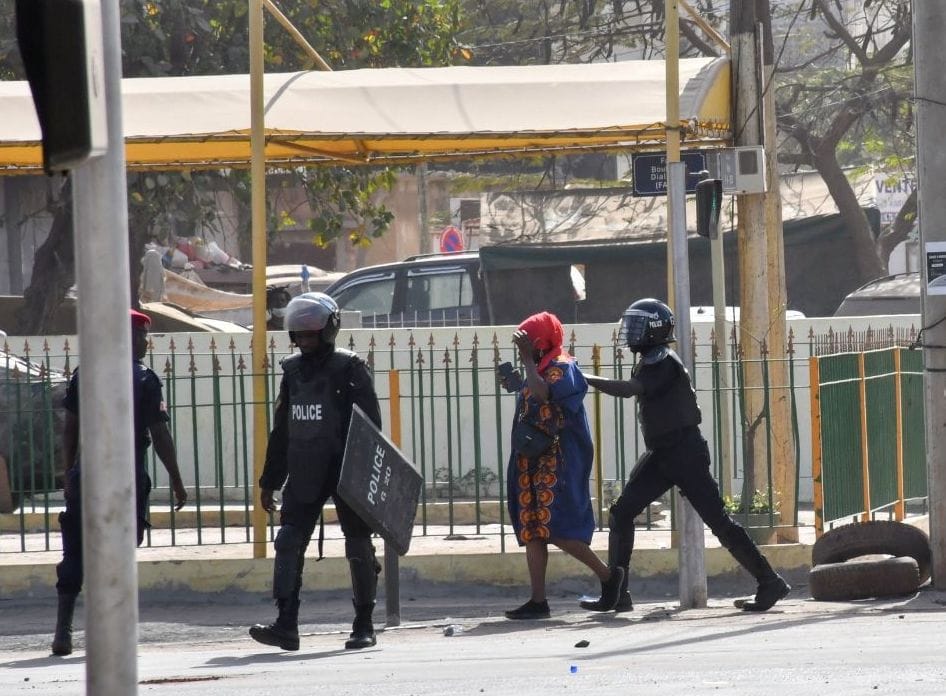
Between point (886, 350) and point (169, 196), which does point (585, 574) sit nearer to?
point (886, 350)

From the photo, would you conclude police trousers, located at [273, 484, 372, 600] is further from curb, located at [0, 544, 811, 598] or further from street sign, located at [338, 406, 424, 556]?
curb, located at [0, 544, 811, 598]

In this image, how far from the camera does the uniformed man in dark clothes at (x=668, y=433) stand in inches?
303

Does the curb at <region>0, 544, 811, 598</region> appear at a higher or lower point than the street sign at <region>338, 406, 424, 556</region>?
lower

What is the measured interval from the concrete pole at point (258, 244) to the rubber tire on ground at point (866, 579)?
304cm

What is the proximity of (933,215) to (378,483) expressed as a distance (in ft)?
10.4

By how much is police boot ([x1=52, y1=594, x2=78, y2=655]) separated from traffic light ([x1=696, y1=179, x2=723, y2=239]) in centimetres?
352

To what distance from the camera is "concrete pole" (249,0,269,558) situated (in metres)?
8.82

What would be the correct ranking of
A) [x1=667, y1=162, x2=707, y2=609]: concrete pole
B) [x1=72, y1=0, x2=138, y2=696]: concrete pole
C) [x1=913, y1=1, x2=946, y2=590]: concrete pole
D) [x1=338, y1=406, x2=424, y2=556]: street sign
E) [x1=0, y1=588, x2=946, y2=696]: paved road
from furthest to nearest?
[x1=913, y1=1, x2=946, y2=590]: concrete pole < [x1=667, y1=162, x2=707, y2=609]: concrete pole < [x1=338, y1=406, x2=424, y2=556]: street sign < [x1=0, y1=588, x2=946, y2=696]: paved road < [x1=72, y1=0, x2=138, y2=696]: concrete pole

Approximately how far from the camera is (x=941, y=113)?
26.1 feet

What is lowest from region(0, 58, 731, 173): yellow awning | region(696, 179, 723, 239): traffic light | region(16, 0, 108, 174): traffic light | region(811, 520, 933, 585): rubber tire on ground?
region(811, 520, 933, 585): rubber tire on ground

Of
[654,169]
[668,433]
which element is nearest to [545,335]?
[668,433]

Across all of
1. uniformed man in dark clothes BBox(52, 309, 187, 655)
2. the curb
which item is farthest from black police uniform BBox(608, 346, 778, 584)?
uniformed man in dark clothes BBox(52, 309, 187, 655)

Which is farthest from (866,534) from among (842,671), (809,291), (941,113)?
(809,291)

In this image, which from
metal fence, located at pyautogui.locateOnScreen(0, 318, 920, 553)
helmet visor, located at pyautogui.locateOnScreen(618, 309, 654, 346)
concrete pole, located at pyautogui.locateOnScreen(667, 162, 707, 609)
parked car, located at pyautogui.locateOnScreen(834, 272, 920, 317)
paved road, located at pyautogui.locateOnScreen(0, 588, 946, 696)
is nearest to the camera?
paved road, located at pyautogui.locateOnScreen(0, 588, 946, 696)
